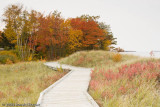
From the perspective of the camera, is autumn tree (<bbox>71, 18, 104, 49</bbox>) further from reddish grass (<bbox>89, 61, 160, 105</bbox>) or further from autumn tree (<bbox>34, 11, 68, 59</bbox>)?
reddish grass (<bbox>89, 61, 160, 105</bbox>)

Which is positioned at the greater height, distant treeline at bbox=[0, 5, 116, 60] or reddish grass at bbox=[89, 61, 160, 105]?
distant treeline at bbox=[0, 5, 116, 60]

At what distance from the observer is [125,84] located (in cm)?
649

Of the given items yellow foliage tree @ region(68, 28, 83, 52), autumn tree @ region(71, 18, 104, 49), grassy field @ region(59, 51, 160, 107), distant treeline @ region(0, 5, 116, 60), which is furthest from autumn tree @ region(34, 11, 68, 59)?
grassy field @ region(59, 51, 160, 107)

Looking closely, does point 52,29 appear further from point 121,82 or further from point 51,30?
point 121,82

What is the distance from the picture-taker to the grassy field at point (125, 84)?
448 centimetres

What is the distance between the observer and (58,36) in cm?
2331

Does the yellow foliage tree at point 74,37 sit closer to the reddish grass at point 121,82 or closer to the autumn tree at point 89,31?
the autumn tree at point 89,31

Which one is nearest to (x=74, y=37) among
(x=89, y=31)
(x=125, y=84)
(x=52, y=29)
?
(x=89, y=31)

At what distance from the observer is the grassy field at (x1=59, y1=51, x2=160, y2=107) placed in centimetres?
448

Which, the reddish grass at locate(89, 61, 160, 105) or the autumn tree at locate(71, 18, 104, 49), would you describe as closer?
the reddish grass at locate(89, 61, 160, 105)

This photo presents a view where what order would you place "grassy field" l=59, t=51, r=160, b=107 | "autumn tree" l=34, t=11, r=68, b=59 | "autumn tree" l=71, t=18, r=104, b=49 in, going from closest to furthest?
"grassy field" l=59, t=51, r=160, b=107, "autumn tree" l=34, t=11, r=68, b=59, "autumn tree" l=71, t=18, r=104, b=49

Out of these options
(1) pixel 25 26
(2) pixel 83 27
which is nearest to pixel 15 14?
(1) pixel 25 26

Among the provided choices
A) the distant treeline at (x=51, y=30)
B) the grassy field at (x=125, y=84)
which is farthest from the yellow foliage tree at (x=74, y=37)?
the grassy field at (x=125, y=84)

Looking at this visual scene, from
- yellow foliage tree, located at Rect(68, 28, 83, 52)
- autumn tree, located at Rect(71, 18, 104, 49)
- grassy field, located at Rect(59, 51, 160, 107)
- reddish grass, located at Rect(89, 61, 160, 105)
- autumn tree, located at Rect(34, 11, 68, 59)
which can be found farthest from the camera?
autumn tree, located at Rect(71, 18, 104, 49)
